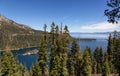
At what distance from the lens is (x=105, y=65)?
87.3 m

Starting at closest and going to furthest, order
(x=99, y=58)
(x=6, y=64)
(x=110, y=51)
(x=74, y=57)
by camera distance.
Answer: (x=6, y=64) → (x=74, y=57) → (x=110, y=51) → (x=99, y=58)

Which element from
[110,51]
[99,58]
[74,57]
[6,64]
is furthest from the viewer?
[99,58]

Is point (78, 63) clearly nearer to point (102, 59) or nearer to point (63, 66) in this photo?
point (63, 66)

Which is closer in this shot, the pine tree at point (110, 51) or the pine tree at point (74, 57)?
the pine tree at point (74, 57)

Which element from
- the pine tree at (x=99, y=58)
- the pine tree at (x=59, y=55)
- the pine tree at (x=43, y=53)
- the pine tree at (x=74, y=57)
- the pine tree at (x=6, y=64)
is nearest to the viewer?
the pine tree at (x=6, y=64)

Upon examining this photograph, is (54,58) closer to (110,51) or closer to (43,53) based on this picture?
(43,53)

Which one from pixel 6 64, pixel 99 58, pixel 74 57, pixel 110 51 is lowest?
pixel 99 58

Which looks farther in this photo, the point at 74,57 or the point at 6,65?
the point at 74,57

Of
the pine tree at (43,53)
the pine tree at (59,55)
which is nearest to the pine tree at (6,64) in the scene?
the pine tree at (43,53)

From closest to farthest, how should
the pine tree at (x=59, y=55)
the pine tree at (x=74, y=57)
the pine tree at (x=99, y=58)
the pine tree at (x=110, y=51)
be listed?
the pine tree at (x=59, y=55), the pine tree at (x=74, y=57), the pine tree at (x=110, y=51), the pine tree at (x=99, y=58)

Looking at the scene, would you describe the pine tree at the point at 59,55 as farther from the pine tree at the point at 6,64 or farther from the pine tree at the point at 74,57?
the pine tree at the point at 74,57

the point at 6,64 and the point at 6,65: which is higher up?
the point at 6,64

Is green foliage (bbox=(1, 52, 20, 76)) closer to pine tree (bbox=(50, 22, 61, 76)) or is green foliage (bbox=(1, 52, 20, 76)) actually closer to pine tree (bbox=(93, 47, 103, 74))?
pine tree (bbox=(50, 22, 61, 76))

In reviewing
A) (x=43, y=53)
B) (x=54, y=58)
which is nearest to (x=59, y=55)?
(x=54, y=58)
